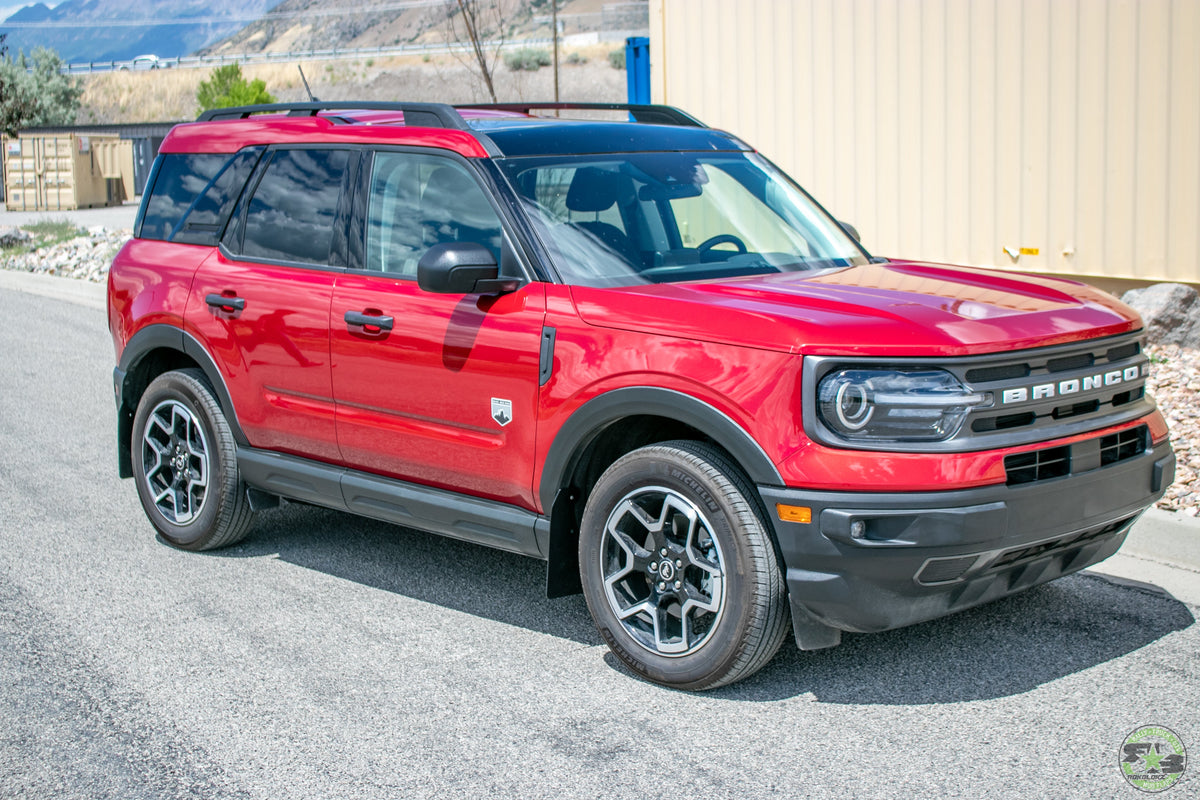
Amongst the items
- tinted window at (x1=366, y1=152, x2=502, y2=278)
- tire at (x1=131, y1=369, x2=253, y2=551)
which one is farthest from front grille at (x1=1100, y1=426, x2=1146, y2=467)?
tire at (x1=131, y1=369, x2=253, y2=551)

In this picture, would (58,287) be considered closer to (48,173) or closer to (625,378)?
(625,378)

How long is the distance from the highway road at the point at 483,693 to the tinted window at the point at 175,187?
1576 millimetres

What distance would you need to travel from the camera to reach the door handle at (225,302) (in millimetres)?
5617

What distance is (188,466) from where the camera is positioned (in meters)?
6.08

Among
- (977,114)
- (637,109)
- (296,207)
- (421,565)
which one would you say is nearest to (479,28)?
(977,114)

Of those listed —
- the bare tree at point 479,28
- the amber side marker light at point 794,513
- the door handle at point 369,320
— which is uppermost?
the bare tree at point 479,28

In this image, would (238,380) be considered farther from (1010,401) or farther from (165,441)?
(1010,401)

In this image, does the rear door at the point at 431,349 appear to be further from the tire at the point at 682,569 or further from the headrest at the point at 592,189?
the tire at the point at 682,569

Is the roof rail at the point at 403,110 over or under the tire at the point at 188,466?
over

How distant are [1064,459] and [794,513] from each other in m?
0.89

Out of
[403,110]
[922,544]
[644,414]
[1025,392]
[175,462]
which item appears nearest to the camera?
[922,544]

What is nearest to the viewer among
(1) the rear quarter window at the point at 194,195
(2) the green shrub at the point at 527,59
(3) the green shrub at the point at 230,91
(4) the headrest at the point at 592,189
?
(4) the headrest at the point at 592,189

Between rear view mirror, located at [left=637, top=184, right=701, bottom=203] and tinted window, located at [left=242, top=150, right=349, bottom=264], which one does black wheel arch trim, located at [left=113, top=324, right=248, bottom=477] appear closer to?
tinted window, located at [left=242, top=150, right=349, bottom=264]

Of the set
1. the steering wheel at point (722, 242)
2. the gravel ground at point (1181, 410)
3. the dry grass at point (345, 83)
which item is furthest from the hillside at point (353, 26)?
the steering wheel at point (722, 242)
